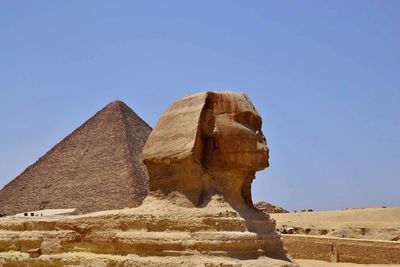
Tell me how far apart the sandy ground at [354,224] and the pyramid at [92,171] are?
12003 mm

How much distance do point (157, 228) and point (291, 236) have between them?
15.0 metres

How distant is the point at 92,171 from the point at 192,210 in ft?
28.9

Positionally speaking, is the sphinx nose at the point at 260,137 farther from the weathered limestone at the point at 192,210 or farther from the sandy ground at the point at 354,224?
the sandy ground at the point at 354,224

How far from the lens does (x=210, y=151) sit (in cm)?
980

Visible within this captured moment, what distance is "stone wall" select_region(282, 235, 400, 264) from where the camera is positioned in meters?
19.5

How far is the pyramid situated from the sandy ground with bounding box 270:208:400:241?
12.0m

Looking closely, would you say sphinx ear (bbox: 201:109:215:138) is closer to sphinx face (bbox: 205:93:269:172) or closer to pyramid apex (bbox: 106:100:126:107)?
sphinx face (bbox: 205:93:269:172)

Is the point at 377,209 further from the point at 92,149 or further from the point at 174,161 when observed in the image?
the point at 174,161

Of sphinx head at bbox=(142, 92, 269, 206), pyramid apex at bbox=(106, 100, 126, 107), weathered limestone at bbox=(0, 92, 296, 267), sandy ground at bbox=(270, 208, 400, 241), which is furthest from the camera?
sandy ground at bbox=(270, 208, 400, 241)

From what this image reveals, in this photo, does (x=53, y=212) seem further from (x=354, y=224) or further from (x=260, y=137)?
(x=354, y=224)

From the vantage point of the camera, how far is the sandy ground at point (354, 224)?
25870 mm

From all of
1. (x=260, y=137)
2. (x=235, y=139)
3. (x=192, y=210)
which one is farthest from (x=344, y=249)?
(x=192, y=210)

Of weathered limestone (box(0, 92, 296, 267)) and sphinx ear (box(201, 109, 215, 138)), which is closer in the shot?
weathered limestone (box(0, 92, 296, 267))

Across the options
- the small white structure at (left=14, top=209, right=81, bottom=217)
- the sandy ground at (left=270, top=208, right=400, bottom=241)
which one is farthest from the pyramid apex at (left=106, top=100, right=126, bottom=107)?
the sandy ground at (left=270, top=208, right=400, bottom=241)
